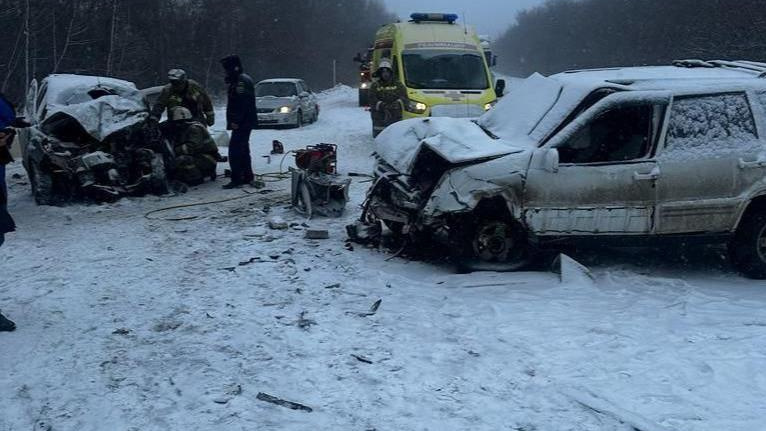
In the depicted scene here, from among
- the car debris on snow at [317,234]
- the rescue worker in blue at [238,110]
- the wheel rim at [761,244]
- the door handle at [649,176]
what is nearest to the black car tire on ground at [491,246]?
the door handle at [649,176]

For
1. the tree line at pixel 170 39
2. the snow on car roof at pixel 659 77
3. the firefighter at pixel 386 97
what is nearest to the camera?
the snow on car roof at pixel 659 77

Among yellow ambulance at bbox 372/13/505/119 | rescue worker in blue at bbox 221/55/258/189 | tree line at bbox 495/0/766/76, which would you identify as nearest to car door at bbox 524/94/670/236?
rescue worker in blue at bbox 221/55/258/189

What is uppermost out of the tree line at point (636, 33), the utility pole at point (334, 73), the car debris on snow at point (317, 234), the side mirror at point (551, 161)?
the tree line at point (636, 33)

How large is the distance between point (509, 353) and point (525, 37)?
100m

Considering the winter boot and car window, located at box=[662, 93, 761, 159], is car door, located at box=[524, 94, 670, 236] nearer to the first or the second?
car window, located at box=[662, 93, 761, 159]

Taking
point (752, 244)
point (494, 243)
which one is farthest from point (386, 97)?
point (752, 244)

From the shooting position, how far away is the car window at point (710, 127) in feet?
20.0

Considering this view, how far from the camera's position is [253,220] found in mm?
8352

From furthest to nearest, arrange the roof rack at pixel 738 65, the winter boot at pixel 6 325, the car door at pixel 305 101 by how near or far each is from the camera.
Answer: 1. the car door at pixel 305 101
2. the roof rack at pixel 738 65
3. the winter boot at pixel 6 325

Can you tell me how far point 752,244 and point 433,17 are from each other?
1091 cm

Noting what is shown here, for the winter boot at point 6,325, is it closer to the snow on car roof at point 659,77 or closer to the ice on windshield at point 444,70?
the snow on car roof at point 659,77

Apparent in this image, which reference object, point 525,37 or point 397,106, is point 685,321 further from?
point 525,37

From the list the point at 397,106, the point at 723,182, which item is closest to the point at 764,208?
the point at 723,182

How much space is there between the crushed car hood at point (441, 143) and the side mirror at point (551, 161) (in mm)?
293
